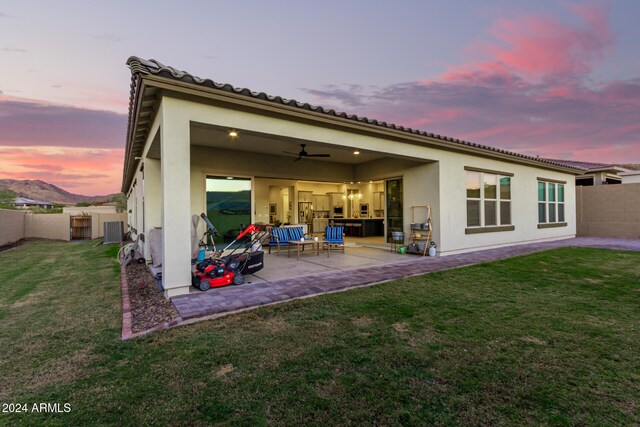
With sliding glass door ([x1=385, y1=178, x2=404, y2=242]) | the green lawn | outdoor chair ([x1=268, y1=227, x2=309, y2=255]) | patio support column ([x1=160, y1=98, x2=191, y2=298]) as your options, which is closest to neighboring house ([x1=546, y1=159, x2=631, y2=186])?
sliding glass door ([x1=385, y1=178, x2=404, y2=242])

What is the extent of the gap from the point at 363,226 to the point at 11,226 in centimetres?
1652

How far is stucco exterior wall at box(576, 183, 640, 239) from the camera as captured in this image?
41.8ft

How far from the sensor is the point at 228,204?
29.5 ft

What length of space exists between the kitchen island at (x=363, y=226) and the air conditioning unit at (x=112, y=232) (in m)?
10.9

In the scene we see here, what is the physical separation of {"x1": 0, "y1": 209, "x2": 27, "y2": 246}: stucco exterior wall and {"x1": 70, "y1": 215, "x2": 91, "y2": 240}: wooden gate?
219 centimetres

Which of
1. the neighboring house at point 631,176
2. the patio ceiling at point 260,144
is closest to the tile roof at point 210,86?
the patio ceiling at point 260,144

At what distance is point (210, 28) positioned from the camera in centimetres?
927

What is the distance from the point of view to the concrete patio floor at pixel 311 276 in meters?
4.10

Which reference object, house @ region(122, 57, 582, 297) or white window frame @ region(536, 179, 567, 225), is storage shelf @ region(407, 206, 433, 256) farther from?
white window frame @ region(536, 179, 567, 225)

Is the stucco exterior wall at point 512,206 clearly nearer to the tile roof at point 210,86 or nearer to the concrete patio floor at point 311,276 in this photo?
the concrete patio floor at point 311,276

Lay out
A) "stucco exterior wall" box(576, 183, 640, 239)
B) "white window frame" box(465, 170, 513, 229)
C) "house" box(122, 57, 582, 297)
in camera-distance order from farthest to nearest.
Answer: "stucco exterior wall" box(576, 183, 640, 239) < "white window frame" box(465, 170, 513, 229) < "house" box(122, 57, 582, 297)

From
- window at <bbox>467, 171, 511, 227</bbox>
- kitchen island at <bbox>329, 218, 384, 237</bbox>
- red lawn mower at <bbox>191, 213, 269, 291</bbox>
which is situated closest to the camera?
red lawn mower at <bbox>191, 213, 269, 291</bbox>

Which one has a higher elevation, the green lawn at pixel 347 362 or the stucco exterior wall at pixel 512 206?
the stucco exterior wall at pixel 512 206

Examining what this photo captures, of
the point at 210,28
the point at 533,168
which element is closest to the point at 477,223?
the point at 533,168
